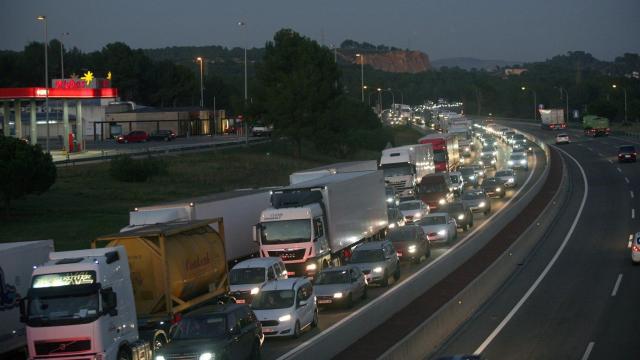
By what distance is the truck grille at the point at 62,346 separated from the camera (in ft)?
57.7

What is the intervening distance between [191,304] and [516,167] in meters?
57.8

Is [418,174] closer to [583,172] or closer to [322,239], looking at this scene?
[583,172]

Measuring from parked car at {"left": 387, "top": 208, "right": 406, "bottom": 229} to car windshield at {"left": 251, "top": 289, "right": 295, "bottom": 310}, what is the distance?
19028mm

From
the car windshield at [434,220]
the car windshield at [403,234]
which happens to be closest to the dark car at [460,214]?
the car windshield at [434,220]

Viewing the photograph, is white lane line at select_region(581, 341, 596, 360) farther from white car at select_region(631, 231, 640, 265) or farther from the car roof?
white car at select_region(631, 231, 640, 265)

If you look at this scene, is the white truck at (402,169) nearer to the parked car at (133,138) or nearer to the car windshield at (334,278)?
the car windshield at (334,278)

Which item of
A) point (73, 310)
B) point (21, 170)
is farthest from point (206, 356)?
point (21, 170)

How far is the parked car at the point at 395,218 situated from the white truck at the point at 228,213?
9970mm

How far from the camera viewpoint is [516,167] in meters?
76.7

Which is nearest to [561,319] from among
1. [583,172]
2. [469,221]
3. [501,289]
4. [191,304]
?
[501,289]

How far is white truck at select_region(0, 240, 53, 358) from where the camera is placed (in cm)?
1973

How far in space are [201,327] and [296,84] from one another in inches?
2594

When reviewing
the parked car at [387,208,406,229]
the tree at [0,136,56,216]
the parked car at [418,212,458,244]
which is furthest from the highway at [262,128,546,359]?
the tree at [0,136,56,216]

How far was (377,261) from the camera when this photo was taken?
31.4m
